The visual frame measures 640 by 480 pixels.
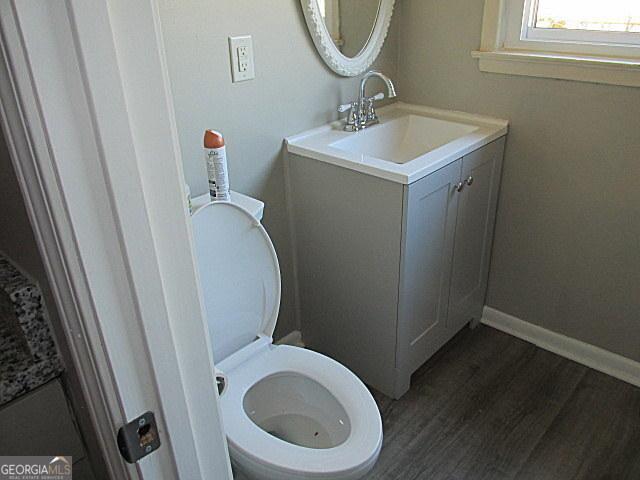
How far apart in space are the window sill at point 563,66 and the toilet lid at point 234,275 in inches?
41.1

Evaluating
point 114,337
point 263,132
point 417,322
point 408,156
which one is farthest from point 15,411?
point 408,156

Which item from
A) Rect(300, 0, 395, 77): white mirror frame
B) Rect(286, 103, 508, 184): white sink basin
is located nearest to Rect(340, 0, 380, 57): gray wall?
Rect(300, 0, 395, 77): white mirror frame

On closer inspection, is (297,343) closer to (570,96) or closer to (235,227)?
(235,227)

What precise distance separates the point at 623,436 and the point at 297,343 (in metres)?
1.17

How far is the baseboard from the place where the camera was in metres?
2.12

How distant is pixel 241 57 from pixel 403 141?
0.77 m

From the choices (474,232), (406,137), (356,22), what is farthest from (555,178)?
(356,22)

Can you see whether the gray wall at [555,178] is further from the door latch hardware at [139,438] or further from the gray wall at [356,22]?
the door latch hardware at [139,438]

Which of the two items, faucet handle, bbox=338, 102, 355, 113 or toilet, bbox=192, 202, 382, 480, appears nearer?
toilet, bbox=192, 202, 382, 480

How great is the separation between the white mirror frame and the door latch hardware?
55.5 inches

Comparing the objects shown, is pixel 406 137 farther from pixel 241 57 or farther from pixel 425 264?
pixel 241 57

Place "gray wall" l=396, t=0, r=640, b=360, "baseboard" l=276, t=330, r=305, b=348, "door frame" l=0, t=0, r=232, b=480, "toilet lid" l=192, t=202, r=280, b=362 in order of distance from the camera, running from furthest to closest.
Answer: "baseboard" l=276, t=330, r=305, b=348, "gray wall" l=396, t=0, r=640, b=360, "toilet lid" l=192, t=202, r=280, b=362, "door frame" l=0, t=0, r=232, b=480

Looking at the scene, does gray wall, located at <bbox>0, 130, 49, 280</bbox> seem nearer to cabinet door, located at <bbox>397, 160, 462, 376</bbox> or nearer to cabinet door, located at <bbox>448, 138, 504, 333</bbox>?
cabinet door, located at <bbox>397, 160, 462, 376</bbox>

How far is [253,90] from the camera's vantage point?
65.3 inches
